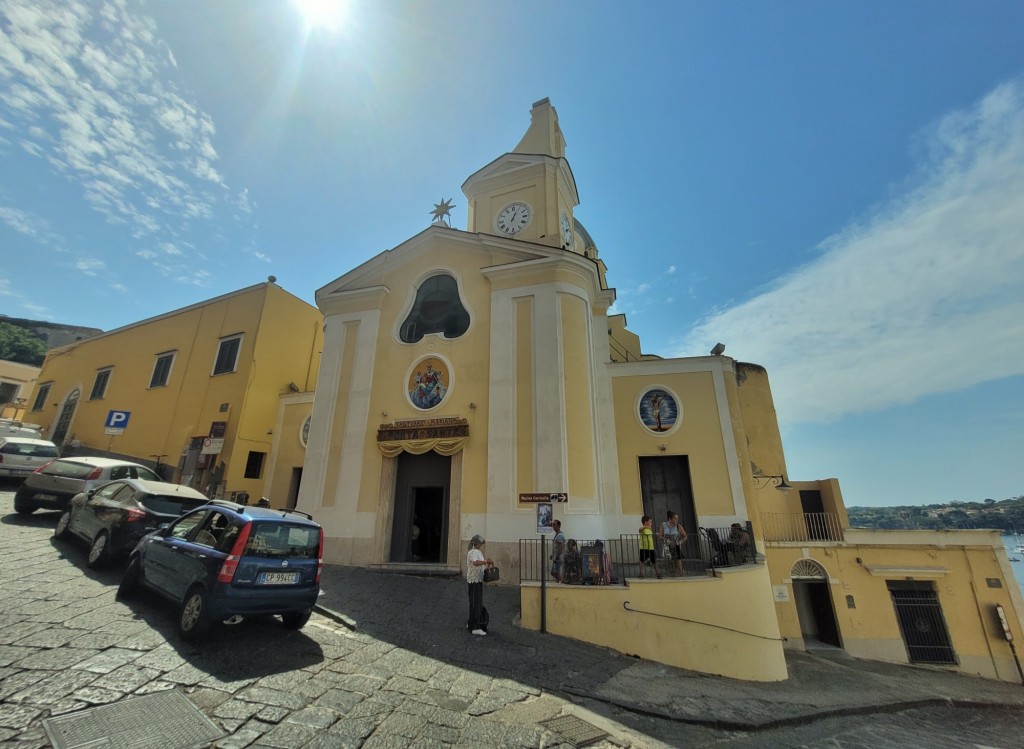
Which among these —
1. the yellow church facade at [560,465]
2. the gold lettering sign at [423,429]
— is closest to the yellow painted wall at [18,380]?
the yellow church facade at [560,465]

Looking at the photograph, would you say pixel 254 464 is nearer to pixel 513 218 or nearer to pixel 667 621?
pixel 513 218

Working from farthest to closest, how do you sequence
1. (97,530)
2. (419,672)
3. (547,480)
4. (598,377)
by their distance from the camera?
1. (598,377)
2. (547,480)
3. (97,530)
4. (419,672)

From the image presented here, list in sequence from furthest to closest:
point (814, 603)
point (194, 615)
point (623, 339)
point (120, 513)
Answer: point (623, 339)
point (814, 603)
point (120, 513)
point (194, 615)

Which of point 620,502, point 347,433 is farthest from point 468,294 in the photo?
point 620,502

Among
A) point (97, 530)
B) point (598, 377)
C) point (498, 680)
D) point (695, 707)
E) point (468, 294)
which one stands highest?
point (468, 294)

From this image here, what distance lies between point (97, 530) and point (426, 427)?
6.62 m

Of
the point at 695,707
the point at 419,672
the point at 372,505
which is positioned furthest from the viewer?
the point at 372,505

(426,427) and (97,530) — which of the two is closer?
(97,530)

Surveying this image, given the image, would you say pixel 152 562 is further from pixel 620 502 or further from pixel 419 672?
pixel 620 502

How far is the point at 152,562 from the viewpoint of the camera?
5848mm

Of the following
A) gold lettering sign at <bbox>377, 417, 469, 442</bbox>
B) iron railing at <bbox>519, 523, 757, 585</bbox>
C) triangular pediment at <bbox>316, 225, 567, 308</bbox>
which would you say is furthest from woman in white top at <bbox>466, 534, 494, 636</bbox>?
triangular pediment at <bbox>316, 225, 567, 308</bbox>

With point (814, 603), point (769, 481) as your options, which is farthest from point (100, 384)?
point (814, 603)

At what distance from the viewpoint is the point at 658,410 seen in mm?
13086

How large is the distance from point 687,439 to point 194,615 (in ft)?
38.1
